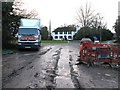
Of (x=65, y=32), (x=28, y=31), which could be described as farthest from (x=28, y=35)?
(x=65, y=32)

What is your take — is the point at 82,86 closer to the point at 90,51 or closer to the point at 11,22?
the point at 90,51

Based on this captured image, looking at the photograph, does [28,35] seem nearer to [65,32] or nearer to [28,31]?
[28,31]

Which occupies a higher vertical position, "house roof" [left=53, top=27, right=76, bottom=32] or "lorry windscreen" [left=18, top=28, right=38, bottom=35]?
"house roof" [left=53, top=27, right=76, bottom=32]

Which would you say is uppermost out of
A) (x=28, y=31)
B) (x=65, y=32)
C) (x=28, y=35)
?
(x=65, y=32)

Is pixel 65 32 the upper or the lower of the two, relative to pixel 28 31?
upper

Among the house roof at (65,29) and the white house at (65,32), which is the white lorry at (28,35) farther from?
the house roof at (65,29)

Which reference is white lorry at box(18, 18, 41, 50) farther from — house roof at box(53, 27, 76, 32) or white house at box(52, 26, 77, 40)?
house roof at box(53, 27, 76, 32)

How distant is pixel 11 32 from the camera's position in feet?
119

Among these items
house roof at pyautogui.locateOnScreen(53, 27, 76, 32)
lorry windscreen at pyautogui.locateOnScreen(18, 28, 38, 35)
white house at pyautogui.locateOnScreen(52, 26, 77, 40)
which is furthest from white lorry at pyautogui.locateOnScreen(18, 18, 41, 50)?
house roof at pyautogui.locateOnScreen(53, 27, 76, 32)

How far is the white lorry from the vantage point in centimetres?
3294

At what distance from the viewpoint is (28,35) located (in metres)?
33.2

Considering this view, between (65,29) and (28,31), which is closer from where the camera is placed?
(28,31)

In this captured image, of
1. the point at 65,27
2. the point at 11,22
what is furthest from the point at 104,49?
the point at 65,27

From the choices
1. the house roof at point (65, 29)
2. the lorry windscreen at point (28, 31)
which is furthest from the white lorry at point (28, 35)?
the house roof at point (65, 29)
